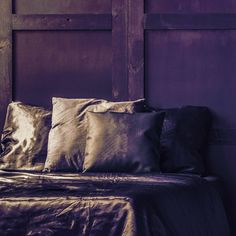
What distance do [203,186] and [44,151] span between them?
1107mm

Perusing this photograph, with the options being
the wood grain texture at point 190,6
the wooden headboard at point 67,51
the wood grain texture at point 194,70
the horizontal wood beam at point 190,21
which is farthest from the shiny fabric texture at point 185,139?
the wood grain texture at point 190,6

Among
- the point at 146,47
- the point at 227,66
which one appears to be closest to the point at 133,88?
the point at 146,47

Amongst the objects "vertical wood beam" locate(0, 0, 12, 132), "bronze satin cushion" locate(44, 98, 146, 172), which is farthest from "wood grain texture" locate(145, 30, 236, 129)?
"vertical wood beam" locate(0, 0, 12, 132)

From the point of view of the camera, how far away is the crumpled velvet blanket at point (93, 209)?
3219 millimetres

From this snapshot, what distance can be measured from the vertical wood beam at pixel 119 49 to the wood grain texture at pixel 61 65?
5 centimetres

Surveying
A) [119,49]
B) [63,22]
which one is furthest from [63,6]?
[119,49]

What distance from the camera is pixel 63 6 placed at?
17.7 feet

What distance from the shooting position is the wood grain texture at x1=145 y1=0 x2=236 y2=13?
5.15 metres

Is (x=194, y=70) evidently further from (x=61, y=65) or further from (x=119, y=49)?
(x=61, y=65)

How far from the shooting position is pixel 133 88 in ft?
17.3

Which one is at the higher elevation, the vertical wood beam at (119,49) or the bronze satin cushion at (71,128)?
the vertical wood beam at (119,49)

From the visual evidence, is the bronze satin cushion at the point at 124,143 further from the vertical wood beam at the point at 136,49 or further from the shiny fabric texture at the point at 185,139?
the vertical wood beam at the point at 136,49

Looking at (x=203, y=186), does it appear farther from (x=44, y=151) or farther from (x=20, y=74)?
(x=20, y=74)

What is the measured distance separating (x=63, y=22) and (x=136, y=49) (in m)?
0.54
